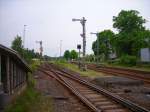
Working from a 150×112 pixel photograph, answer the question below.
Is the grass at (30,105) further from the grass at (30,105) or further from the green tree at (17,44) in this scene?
the green tree at (17,44)

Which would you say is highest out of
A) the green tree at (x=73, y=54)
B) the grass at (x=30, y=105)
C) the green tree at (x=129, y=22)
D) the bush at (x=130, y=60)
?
the green tree at (x=129, y=22)

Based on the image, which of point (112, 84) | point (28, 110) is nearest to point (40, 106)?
point (28, 110)

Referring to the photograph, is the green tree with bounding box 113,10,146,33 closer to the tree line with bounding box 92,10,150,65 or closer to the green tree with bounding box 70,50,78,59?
the tree line with bounding box 92,10,150,65

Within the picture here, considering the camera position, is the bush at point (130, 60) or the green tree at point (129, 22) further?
the green tree at point (129, 22)

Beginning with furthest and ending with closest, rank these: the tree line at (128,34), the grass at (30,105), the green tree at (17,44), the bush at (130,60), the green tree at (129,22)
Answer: the green tree at (129,22) → the tree line at (128,34) → the bush at (130,60) → the green tree at (17,44) → the grass at (30,105)

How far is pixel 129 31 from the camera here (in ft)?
191

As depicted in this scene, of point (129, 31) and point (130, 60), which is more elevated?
point (129, 31)

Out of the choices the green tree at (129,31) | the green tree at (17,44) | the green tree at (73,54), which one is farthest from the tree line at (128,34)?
the green tree at (73,54)

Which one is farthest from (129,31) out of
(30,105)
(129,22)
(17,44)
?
(30,105)

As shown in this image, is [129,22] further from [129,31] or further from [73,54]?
[73,54]

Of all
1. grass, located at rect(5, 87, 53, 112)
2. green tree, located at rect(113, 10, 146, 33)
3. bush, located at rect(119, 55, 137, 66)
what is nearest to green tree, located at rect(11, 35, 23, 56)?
bush, located at rect(119, 55, 137, 66)

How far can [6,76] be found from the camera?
1052cm

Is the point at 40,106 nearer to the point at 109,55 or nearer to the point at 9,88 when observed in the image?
the point at 9,88

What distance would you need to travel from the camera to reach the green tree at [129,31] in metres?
53.4
